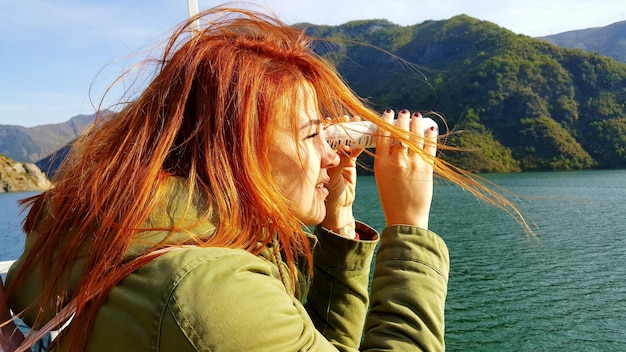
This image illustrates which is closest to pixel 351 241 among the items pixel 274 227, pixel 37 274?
pixel 274 227

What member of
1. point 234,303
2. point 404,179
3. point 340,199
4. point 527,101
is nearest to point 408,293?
point 404,179

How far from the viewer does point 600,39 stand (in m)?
158

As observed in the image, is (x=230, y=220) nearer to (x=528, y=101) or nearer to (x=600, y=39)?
(x=528, y=101)

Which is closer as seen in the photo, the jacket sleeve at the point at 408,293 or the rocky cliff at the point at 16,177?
the jacket sleeve at the point at 408,293

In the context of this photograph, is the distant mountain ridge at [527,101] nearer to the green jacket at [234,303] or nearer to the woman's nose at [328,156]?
the woman's nose at [328,156]

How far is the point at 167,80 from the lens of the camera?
2.97 ft

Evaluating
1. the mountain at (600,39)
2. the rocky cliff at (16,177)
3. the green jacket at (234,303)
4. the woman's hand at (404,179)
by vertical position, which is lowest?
the rocky cliff at (16,177)

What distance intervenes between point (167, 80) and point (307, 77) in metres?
0.24

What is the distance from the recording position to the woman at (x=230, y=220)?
0.63 metres

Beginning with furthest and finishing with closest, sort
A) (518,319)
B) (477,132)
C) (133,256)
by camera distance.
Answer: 1. (477,132)
2. (518,319)
3. (133,256)

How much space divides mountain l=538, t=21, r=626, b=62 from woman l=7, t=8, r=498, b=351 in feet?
521

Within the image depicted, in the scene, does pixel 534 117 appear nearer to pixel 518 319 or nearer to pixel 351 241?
pixel 518 319

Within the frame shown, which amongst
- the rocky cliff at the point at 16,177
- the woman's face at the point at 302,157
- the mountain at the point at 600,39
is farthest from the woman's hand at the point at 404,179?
the mountain at the point at 600,39

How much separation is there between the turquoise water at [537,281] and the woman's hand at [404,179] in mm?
4311
